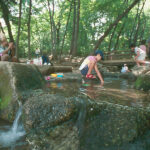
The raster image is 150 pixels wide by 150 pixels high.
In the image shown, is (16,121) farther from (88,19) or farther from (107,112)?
(88,19)

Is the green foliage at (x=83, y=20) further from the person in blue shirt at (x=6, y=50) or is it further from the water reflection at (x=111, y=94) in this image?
the water reflection at (x=111, y=94)

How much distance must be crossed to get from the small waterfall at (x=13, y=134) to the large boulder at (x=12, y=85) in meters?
0.19

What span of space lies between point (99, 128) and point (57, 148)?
2.52 ft

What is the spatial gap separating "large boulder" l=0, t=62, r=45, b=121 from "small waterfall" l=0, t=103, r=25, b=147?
0.19 metres

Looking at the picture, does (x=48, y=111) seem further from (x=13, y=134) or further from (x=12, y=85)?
(x=12, y=85)

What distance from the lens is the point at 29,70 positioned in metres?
4.34

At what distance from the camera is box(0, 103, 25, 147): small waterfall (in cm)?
290

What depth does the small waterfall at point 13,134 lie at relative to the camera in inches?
114

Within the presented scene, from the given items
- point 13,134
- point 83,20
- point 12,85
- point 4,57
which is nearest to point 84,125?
point 13,134

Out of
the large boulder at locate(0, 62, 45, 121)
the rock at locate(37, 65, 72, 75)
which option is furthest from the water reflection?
the rock at locate(37, 65, 72, 75)

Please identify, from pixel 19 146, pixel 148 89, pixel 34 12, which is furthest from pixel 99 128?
pixel 34 12

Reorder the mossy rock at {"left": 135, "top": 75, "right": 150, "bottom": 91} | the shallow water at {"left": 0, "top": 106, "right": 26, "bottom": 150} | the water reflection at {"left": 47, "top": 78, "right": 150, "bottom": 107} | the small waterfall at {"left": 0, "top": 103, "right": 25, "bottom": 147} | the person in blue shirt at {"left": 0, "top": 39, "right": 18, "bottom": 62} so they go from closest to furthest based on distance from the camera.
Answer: the shallow water at {"left": 0, "top": 106, "right": 26, "bottom": 150}, the small waterfall at {"left": 0, "top": 103, "right": 25, "bottom": 147}, the water reflection at {"left": 47, "top": 78, "right": 150, "bottom": 107}, the mossy rock at {"left": 135, "top": 75, "right": 150, "bottom": 91}, the person in blue shirt at {"left": 0, "top": 39, "right": 18, "bottom": 62}

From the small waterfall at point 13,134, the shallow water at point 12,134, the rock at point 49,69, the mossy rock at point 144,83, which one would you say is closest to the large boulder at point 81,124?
the shallow water at point 12,134

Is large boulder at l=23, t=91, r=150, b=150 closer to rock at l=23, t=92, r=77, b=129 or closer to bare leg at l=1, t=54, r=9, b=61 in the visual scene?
rock at l=23, t=92, r=77, b=129
